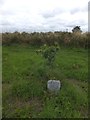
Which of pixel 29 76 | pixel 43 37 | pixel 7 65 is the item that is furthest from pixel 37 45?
pixel 29 76

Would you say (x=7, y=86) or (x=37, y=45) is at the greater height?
(x=37, y=45)

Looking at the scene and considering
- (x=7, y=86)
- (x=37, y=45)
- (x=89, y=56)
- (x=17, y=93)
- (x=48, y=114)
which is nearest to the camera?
(x=48, y=114)

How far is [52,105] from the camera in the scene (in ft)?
19.6

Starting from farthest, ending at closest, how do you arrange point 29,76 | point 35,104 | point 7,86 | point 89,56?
1. point 89,56
2. point 29,76
3. point 7,86
4. point 35,104

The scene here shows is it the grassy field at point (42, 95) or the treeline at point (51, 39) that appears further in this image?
the treeline at point (51, 39)

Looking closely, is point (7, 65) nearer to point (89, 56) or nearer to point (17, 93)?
point (17, 93)

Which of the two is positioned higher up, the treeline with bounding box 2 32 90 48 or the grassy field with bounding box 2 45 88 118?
the treeline with bounding box 2 32 90 48

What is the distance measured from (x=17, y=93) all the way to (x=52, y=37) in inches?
343

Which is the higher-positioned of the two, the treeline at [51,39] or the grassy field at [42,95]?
the treeline at [51,39]

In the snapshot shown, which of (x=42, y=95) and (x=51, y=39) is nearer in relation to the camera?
(x=42, y=95)

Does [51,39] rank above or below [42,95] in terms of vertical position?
above

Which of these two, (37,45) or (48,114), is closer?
(48,114)

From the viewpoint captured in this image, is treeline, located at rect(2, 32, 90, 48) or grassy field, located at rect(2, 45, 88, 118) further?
treeline, located at rect(2, 32, 90, 48)

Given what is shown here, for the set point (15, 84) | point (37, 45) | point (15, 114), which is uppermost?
point (37, 45)
